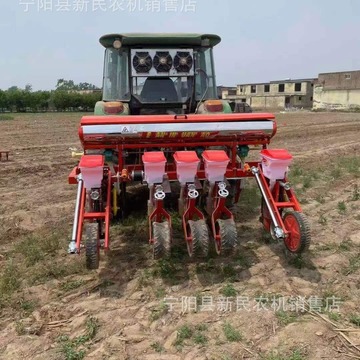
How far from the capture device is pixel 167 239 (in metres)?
3.98

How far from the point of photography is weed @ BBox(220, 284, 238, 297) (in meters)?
3.70

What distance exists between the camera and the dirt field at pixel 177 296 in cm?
302

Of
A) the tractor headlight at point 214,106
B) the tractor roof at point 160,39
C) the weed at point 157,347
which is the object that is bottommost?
the weed at point 157,347

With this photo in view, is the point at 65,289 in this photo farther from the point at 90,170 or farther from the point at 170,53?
the point at 170,53

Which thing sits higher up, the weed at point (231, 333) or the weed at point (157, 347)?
the weed at point (231, 333)

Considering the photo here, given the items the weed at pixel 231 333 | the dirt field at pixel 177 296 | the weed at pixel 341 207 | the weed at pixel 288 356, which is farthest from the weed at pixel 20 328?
the weed at pixel 341 207

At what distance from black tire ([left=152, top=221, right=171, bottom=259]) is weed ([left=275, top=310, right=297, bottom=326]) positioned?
113 cm

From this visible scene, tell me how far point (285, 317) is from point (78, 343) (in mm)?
1590

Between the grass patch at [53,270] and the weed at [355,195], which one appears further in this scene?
the weed at [355,195]

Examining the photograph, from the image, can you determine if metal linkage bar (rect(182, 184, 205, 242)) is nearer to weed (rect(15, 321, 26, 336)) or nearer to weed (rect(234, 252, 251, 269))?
weed (rect(234, 252, 251, 269))

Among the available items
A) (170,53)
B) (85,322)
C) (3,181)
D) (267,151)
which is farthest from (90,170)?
(3,181)

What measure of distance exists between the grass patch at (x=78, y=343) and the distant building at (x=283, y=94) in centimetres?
5454

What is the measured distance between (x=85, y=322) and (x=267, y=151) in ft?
8.42

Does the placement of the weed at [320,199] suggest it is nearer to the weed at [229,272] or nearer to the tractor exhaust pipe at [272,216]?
the tractor exhaust pipe at [272,216]
